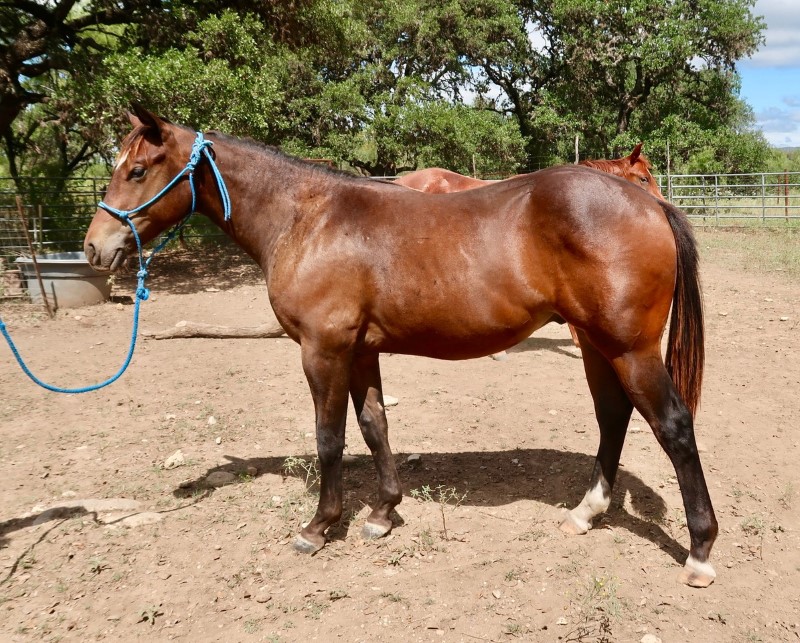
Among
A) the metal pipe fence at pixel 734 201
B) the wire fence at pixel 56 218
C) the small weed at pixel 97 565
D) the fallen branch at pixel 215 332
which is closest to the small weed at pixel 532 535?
the small weed at pixel 97 565

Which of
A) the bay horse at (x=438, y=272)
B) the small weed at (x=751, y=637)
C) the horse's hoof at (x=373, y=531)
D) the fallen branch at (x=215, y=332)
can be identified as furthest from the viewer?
the fallen branch at (x=215, y=332)

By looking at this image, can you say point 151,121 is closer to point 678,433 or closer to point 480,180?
point 678,433

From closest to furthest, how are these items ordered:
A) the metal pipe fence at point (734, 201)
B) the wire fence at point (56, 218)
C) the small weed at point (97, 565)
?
the small weed at point (97, 565), the wire fence at point (56, 218), the metal pipe fence at point (734, 201)

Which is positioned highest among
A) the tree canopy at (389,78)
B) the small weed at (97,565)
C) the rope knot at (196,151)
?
the tree canopy at (389,78)

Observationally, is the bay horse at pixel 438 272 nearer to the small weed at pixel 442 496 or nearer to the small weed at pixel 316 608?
the small weed at pixel 442 496

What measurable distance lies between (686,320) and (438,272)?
4.02 feet

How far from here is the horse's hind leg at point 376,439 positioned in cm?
336

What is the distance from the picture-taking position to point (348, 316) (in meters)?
2.99

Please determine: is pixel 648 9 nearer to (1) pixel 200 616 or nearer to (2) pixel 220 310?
(2) pixel 220 310

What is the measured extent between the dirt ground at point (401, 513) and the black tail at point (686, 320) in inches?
34.0

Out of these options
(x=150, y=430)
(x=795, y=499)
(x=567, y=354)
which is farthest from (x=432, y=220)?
(x=567, y=354)

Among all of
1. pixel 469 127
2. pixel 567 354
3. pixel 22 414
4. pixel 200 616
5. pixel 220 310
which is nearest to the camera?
pixel 200 616

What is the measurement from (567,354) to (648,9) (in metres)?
19.3

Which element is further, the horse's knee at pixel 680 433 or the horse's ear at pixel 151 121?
the horse's ear at pixel 151 121
